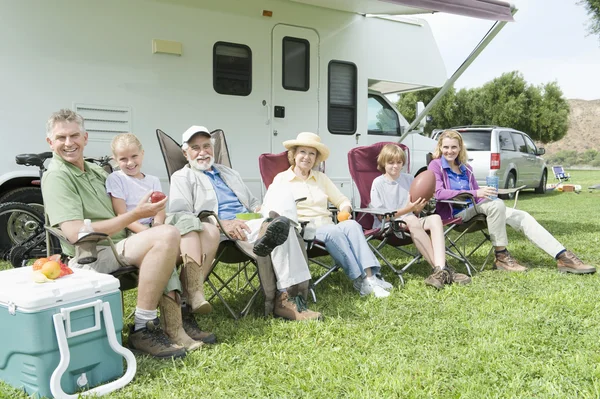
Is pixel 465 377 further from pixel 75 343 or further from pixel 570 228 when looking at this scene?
pixel 570 228

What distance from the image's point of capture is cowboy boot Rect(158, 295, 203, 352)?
2.52 m

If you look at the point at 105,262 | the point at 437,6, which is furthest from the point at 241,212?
the point at 437,6

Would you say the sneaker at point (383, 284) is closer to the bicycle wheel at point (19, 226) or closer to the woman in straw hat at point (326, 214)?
the woman in straw hat at point (326, 214)

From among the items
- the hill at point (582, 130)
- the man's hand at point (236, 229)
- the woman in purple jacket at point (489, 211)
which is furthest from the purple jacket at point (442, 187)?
the hill at point (582, 130)

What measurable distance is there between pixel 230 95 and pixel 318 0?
1.30 meters

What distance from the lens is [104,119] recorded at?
4355 millimetres

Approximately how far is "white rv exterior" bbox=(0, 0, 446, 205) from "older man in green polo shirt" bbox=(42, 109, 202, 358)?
6.22ft

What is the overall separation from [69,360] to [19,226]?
2.75 m

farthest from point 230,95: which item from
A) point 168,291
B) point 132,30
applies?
point 168,291

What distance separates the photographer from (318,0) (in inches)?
205

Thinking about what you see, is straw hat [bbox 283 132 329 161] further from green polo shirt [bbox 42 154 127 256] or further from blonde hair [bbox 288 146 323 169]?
green polo shirt [bbox 42 154 127 256]

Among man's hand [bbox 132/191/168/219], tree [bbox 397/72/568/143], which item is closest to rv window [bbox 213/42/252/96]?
man's hand [bbox 132/191/168/219]

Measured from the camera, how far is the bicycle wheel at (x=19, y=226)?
4086 mm

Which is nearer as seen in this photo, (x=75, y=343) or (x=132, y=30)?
(x=75, y=343)
